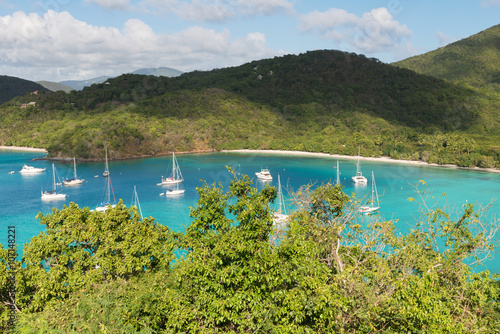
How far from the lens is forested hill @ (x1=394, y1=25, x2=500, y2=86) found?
5270 inches

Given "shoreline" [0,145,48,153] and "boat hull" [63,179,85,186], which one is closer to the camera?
"boat hull" [63,179,85,186]

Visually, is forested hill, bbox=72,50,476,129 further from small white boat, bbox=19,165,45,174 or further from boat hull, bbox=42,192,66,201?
boat hull, bbox=42,192,66,201

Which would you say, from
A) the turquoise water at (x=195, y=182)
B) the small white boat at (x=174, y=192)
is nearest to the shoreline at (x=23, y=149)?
the turquoise water at (x=195, y=182)

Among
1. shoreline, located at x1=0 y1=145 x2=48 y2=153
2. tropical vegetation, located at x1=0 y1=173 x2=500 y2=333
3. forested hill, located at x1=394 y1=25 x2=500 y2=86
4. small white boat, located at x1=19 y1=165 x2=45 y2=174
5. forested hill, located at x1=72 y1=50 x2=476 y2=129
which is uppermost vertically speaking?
forested hill, located at x1=394 y1=25 x2=500 y2=86

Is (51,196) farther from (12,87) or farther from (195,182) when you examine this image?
(12,87)

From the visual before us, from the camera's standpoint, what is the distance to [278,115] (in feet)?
376

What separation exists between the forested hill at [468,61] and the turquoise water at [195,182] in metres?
→ 88.5

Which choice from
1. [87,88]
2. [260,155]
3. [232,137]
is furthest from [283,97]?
[87,88]

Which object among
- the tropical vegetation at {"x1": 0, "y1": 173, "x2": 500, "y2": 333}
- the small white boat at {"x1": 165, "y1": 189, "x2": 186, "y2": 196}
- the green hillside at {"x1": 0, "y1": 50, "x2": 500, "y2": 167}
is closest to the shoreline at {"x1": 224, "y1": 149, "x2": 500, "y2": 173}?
the green hillside at {"x1": 0, "y1": 50, "x2": 500, "y2": 167}

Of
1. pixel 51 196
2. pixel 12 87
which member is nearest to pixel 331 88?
pixel 51 196

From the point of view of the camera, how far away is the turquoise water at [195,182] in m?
39.5

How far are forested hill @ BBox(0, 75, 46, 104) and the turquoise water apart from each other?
98.6m

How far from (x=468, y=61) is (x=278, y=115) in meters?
89.6

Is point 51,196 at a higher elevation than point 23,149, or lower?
lower
